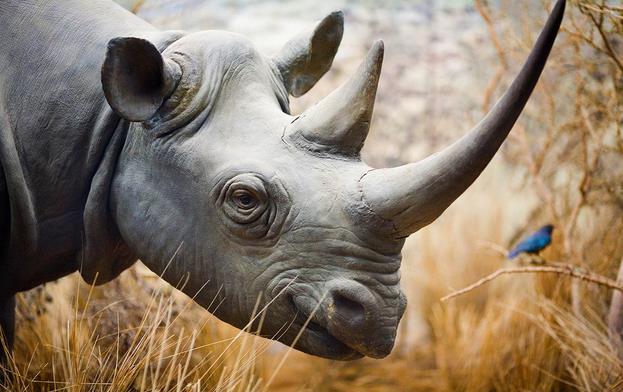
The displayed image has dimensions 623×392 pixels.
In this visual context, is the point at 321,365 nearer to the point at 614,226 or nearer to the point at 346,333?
the point at 614,226

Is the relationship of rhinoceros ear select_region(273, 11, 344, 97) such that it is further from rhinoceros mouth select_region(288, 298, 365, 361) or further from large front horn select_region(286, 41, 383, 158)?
rhinoceros mouth select_region(288, 298, 365, 361)

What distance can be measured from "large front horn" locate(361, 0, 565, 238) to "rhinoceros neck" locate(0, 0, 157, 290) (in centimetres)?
79

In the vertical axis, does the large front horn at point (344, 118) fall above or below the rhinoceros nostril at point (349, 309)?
above

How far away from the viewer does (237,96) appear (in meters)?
2.01

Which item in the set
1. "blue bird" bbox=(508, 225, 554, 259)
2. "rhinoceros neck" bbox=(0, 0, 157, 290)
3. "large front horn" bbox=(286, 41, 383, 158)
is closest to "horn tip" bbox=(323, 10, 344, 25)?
"large front horn" bbox=(286, 41, 383, 158)

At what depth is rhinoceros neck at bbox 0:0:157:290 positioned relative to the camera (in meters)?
2.03

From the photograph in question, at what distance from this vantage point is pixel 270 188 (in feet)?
6.02

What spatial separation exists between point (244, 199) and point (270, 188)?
0.08 metres

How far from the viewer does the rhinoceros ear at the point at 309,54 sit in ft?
7.63

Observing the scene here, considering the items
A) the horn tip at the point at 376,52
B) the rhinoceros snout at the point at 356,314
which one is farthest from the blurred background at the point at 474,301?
the horn tip at the point at 376,52

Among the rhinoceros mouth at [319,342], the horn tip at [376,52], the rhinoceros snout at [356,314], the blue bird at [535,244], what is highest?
the horn tip at [376,52]

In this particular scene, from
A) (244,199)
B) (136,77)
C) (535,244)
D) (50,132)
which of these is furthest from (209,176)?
(535,244)

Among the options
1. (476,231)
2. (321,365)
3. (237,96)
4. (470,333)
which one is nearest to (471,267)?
(476,231)

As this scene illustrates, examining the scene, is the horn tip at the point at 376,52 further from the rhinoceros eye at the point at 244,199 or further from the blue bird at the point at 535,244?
the blue bird at the point at 535,244
